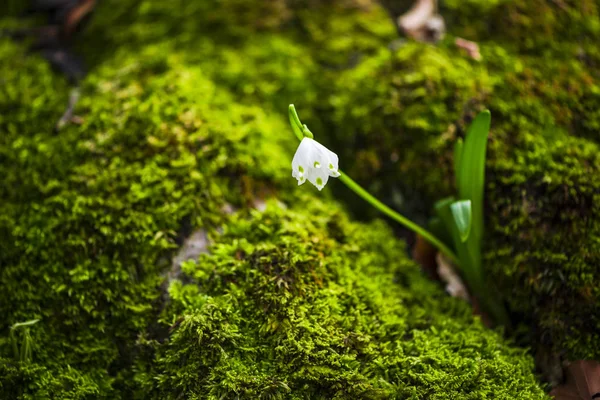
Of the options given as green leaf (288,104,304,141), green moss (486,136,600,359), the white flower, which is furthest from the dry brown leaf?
green leaf (288,104,304,141)

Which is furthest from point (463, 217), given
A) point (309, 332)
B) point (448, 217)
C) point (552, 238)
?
point (309, 332)

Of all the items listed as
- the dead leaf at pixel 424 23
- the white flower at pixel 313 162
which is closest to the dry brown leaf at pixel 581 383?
the white flower at pixel 313 162

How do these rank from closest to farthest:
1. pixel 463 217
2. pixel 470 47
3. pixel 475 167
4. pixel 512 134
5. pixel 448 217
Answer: pixel 463 217 → pixel 475 167 → pixel 448 217 → pixel 512 134 → pixel 470 47

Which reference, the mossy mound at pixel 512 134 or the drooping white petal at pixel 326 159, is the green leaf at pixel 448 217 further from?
the drooping white petal at pixel 326 159

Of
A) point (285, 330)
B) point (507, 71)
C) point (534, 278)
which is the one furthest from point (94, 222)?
point (507, 71)

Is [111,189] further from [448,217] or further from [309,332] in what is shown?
[448,217]

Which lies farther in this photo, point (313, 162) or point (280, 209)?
point (280, 209)

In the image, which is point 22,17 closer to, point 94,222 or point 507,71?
point 94,222
